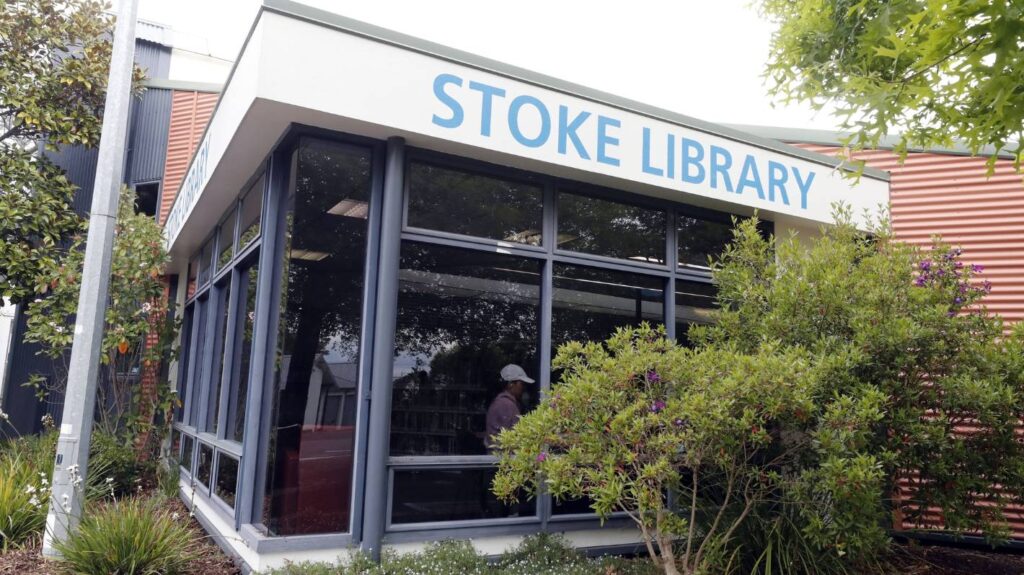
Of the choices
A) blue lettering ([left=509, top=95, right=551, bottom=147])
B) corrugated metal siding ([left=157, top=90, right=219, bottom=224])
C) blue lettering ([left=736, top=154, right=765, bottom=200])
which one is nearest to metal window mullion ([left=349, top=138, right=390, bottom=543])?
blue lettering ([left=509, top=95, right=551, bottom=147])

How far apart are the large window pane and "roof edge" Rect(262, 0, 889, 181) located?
141 cm

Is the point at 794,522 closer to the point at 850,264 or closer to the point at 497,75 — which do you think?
the point at 850,264

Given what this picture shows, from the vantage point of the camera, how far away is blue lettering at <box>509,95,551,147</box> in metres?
5.70

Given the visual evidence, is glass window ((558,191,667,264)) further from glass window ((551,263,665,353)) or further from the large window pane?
the large window pane

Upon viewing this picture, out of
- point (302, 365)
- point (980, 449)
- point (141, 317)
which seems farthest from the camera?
point (141, 317)

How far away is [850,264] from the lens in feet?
18.7

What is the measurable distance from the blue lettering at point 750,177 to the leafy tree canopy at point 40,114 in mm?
9288

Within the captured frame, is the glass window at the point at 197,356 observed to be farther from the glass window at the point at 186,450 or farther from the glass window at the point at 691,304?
the glass window at the point at 691,304

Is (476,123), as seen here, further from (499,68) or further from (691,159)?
(691,159)

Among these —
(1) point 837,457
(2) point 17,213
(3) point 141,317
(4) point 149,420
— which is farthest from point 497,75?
(2) point 17,213

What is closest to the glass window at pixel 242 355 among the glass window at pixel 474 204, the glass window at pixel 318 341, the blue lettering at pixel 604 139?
the glass window at pixel 318 341

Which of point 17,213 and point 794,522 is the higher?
point 17,213

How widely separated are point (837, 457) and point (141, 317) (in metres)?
8.58

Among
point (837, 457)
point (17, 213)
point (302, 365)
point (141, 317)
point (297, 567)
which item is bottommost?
point (297, 567)
